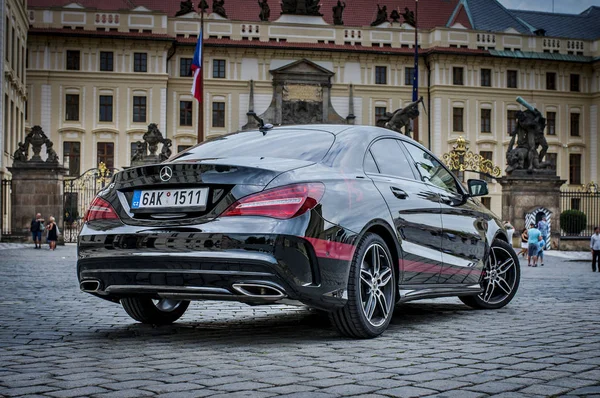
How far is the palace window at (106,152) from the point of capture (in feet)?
193

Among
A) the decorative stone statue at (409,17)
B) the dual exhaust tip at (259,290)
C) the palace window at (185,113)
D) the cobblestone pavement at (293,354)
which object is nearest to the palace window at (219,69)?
the palace window at (185,113)

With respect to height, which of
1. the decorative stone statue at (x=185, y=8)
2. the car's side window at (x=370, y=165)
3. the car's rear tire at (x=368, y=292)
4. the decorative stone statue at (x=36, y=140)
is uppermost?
the decorative stone statue at (x=185, y=8)

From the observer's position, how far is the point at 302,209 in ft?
18.1

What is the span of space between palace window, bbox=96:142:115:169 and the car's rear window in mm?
53415

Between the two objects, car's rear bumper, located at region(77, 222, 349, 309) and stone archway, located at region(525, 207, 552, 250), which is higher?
stone archway, located at region(525, 207, 552, 250)

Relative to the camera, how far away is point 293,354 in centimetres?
527

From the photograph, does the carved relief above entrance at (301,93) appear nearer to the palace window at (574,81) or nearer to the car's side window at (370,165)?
the palace window at (574,81)

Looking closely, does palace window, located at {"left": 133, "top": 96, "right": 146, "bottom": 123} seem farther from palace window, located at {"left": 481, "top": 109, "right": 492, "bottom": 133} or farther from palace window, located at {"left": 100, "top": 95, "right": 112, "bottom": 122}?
palace window, located at {"left": 481, "top": 109, "right": 492, "bottom": 133}

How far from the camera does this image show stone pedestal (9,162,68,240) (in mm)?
31000

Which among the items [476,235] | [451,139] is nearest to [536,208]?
[476,235]

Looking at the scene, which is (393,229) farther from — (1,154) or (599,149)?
(599,149)

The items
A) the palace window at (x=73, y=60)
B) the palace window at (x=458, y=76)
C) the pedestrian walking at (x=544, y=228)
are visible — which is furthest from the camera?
the palace window at (x=458, y=76)

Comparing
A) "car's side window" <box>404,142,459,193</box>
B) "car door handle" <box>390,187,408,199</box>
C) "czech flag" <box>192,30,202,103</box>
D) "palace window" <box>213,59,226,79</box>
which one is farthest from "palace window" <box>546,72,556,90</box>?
"car door handle" <box>390,187,408,199</box>

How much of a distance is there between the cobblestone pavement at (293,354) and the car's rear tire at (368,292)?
12 centimetres
